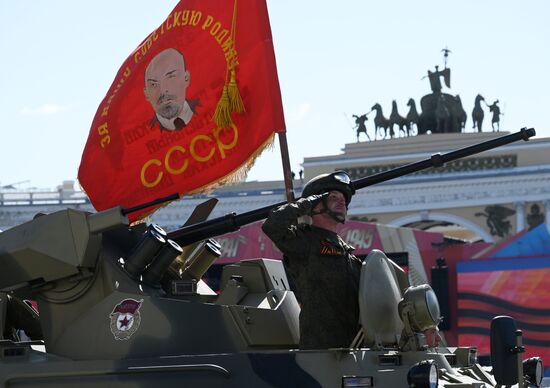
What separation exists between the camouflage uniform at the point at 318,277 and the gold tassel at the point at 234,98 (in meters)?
2.93

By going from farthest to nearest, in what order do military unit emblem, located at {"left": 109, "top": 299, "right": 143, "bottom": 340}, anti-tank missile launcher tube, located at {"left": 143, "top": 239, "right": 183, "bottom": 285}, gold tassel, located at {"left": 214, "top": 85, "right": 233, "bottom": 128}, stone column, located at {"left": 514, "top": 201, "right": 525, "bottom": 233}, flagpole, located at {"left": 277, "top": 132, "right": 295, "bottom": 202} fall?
stone column, located at {"left": 514, "top": 201, "right": 525, "bottom": 233}
gold tassel, located at {"left": 214, "top": 85, "right": 233, "bottom": 128}
flagpole, located at {"left": 277, "top": 132, "right": 295, "bottom": 202}
anti-tank missile launcher tube, located at {"left": 143, "top": 239, "right": 183, "bottom": 285}
military unit emblem, located at {"left": 109, "top": 299, "right": 143, "bottom": 340}

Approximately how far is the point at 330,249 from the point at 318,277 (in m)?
0.21

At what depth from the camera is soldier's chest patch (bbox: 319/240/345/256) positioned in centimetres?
862

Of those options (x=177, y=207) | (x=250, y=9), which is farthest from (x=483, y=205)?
(x=250, y=9)

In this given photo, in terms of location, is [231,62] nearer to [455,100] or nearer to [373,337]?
[373,337]

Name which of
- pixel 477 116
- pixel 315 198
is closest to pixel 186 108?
pixel 315 198

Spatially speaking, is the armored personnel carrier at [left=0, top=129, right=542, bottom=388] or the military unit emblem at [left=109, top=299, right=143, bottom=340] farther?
the military unit emblem at [left=109, top=299, right=143, bottom=340]

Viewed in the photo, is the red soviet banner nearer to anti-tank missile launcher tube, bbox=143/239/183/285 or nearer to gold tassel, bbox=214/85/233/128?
gold tassel, bbox=214/85/233/128

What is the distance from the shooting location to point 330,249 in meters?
8.65

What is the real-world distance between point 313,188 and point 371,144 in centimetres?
Answer: 6130

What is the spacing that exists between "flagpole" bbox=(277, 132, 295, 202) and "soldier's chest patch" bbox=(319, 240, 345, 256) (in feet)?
2.50

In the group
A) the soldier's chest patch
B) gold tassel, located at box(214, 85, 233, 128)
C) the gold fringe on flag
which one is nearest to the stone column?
the gold fringe on flag

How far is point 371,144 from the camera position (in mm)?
70062

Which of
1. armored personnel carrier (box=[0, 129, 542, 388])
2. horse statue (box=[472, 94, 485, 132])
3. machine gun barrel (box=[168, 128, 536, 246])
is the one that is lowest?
horse statue (box=[472, 94, 485, 132])
